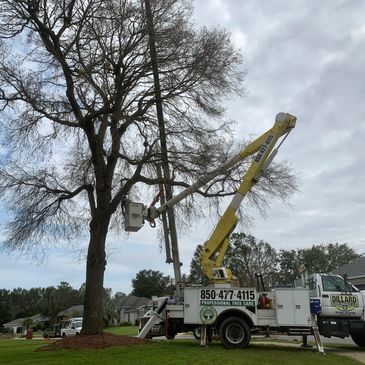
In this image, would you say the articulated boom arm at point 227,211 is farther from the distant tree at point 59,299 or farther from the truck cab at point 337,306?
the distant tree at point 59,299

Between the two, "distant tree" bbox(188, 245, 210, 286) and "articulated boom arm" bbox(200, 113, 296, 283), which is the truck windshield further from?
"distant tree" bbox(188, 245, 210, 286)

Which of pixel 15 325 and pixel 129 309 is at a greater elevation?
pixel 129 309

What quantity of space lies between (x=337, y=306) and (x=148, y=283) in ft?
334

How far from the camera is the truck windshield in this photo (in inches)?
676

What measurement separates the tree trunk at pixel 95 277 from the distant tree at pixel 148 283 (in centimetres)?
9325

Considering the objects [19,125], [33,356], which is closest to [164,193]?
[19,125]

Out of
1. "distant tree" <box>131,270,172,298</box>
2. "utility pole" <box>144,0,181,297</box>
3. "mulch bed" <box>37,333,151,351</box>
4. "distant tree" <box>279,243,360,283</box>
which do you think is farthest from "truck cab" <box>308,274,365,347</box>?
"distant tree" <box>131,270,172,298</box>

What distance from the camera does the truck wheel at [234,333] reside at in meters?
16.2

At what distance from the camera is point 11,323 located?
348ft

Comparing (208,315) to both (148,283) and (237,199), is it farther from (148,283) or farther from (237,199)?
(148,283)

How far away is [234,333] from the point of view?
16.4 metres

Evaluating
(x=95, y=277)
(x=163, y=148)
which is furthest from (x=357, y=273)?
(x=95, y=277)

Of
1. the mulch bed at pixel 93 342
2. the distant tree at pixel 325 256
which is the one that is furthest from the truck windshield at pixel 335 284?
the distant tree at pixel 325 256

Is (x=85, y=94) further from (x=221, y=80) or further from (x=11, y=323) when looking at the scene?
(x=11, y=323)
